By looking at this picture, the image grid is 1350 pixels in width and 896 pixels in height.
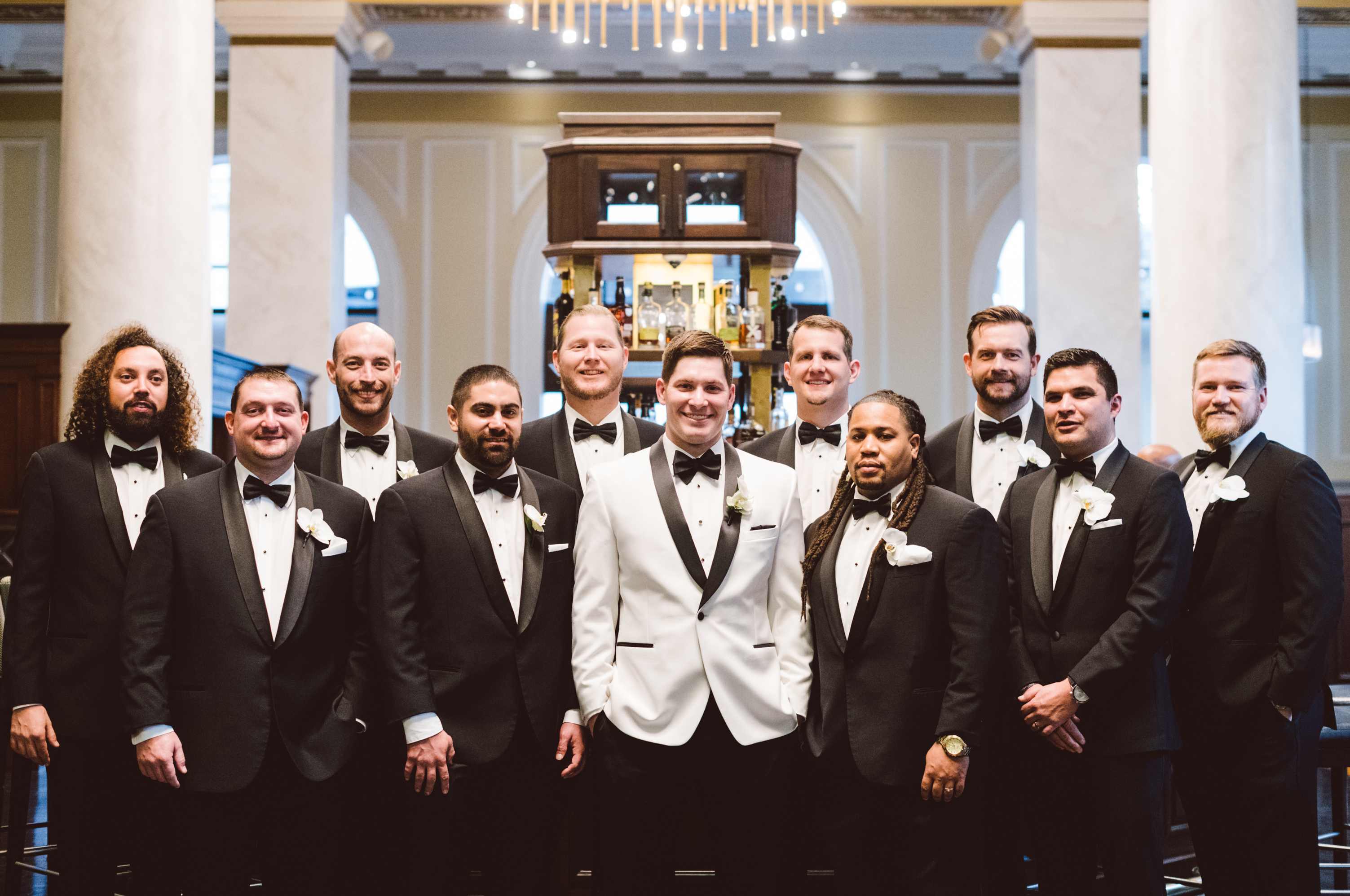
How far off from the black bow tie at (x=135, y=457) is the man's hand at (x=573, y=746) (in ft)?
4.55

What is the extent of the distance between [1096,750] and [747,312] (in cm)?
331

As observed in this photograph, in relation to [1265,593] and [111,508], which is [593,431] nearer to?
[111,508]

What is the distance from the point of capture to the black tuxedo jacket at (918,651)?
2771 mm

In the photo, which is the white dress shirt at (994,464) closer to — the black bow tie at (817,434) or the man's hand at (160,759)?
the black bow tie at (817,434)

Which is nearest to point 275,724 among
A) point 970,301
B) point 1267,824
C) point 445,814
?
point 445,814

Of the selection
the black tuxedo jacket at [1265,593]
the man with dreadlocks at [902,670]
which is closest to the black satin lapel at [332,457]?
the man with dreadlocks at [902,670]

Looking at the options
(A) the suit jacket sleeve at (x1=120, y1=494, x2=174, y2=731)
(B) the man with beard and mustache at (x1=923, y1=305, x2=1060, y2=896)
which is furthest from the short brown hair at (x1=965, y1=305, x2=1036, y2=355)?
(A) the suit jacket sleeve at (x1=120, y1=494, x2=174, y2=731)

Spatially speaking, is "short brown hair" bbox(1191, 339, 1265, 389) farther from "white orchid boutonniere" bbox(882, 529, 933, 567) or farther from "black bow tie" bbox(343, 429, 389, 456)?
"black bow tie" bbox(343, 429, 389, 456)

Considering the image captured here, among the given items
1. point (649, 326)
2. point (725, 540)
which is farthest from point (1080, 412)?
point (649, 326)

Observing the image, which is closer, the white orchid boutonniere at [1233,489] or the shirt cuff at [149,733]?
the shirt cuff at [149,733]

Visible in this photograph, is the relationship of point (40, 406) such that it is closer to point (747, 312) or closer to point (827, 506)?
point (747, 312)

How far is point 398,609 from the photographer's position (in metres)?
2.88

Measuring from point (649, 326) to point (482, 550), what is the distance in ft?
10.0

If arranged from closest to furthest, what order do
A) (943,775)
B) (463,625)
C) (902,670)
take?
(943,775) < (902,670) < (463,625)
